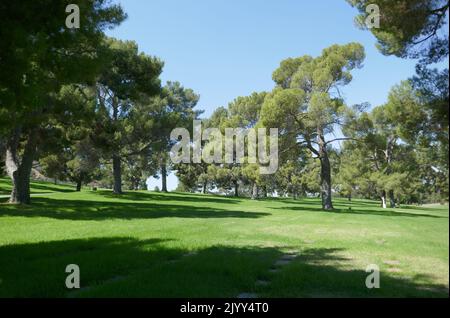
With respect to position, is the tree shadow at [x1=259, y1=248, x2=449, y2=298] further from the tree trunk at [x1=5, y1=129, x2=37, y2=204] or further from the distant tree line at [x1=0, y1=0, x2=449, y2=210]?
the tree trunk at [x1=5, y1=129, x2=37, y2=204]

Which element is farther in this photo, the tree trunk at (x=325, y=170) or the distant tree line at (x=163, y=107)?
the tree trunk at (x=325, y=170)

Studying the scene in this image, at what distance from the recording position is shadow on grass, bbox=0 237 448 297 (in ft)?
18.0

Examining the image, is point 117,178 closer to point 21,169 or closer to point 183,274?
point 21,169

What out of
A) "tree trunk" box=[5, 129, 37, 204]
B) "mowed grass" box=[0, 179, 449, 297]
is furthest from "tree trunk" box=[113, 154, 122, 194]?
"mowed grass" box=[0, 179, 449, 297]

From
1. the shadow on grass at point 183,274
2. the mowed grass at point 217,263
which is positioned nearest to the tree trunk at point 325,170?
the mowed grass at point 217,263

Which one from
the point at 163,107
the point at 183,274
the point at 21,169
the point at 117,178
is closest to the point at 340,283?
the point at 183,274

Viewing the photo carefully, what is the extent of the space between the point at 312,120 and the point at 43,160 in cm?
2672

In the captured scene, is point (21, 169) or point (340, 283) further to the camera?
point (21, 169)

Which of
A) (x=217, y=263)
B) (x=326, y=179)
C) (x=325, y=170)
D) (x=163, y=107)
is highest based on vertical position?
(x=163, y=107)

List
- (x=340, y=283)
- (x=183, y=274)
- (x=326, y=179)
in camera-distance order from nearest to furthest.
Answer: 1. (x=340, y=283)
2. (x=183, y=274)
3. (x=326, y=179)

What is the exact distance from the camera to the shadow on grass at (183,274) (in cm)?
550

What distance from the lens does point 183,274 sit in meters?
6.46

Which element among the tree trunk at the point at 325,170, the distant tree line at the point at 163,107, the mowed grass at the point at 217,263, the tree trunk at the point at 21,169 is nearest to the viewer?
the mowed grass at the point at 217,263

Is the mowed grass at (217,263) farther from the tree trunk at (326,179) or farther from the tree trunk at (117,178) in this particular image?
the tree trunk at (117,178)
